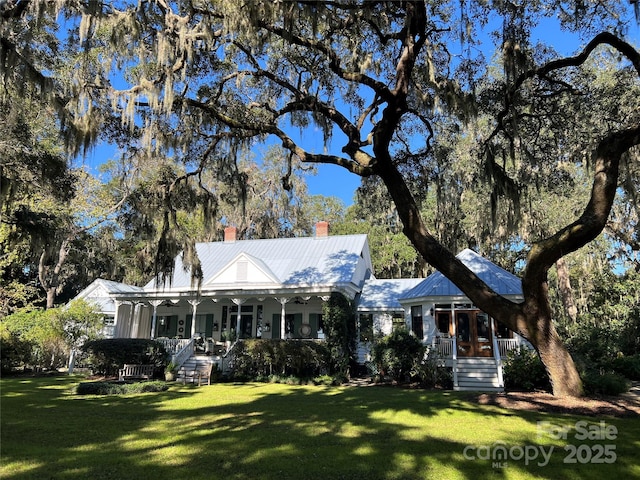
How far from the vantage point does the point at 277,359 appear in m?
16.5

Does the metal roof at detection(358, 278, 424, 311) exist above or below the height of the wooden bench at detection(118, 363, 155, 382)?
above

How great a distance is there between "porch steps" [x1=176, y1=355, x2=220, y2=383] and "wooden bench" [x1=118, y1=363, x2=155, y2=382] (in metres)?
1.12

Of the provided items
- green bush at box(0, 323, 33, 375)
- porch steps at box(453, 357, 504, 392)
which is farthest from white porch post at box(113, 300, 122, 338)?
porch steps at box(453, 357, 504, 392)

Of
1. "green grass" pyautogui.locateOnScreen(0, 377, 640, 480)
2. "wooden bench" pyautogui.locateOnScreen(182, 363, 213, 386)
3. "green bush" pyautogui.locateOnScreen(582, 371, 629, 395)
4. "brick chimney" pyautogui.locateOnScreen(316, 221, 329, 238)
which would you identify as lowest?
"green grass" pyautogui.locateOnScreen(0, 377, 640, 480)

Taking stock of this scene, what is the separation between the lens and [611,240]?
2195cm

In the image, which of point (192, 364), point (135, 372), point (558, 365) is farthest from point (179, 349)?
point (558, 365)

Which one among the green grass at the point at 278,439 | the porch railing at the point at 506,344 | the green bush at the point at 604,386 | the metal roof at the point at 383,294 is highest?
the metal roof at the point at 383,294

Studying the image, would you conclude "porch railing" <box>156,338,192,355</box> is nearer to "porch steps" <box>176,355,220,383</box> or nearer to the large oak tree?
"porch steps" <box>176,355,220,383</box>

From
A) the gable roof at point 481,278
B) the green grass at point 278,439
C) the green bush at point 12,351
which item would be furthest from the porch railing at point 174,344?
the gable roof at point 481,278

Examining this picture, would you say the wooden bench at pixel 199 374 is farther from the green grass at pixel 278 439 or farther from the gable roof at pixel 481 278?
the gable roof at pixel 481 278

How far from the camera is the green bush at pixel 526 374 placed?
12.2 meters

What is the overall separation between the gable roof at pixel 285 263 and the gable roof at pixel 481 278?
332 cm

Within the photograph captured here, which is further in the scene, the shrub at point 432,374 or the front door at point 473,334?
the front door at point 473,334

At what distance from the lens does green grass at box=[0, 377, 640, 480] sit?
500 centimetres
